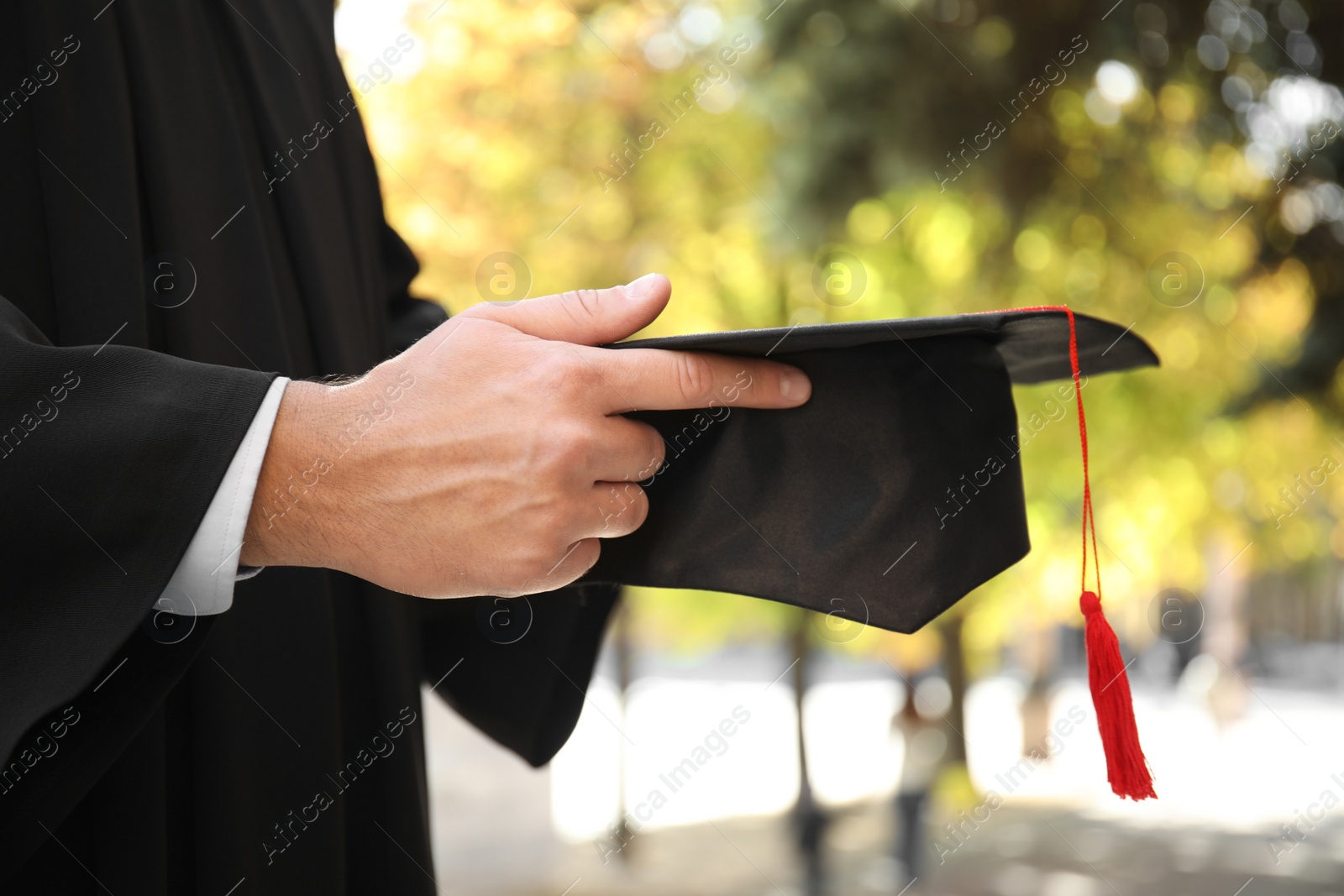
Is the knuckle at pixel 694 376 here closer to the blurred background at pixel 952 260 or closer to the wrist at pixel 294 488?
the wrist at pixel 294 488

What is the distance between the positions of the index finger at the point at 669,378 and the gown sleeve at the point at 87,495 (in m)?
0.38

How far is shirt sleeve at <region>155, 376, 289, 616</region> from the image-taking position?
0.96 m

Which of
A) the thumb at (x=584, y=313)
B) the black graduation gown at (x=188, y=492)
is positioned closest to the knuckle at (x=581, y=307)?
the thumb at (x=584, y=313)

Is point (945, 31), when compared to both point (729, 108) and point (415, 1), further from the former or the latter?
point (415, 1)

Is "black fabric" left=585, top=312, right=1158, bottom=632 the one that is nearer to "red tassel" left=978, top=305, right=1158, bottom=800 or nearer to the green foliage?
"red tassel" left=978, top=305, right=1158, bottom=800

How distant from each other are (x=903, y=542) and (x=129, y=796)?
3.28 ft

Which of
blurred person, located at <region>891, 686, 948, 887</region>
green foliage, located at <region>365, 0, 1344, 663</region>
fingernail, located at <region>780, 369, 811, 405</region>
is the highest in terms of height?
fingernail, located at <region>780, 369, 811, 405</region>

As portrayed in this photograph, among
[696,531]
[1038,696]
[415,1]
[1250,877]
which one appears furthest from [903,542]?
[1038,696]

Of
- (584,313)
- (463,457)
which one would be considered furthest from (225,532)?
(584,313)

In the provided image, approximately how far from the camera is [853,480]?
1.27m

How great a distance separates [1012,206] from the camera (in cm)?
529

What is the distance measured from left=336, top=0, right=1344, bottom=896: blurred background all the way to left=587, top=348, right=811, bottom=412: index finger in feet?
8.06

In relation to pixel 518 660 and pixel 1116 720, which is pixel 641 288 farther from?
pixel 1116 720

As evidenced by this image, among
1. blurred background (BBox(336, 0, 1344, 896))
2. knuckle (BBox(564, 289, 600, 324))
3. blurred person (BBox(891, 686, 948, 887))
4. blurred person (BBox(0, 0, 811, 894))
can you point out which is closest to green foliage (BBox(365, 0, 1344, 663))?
blurred background (BBox(336, 0, 1344, 896))
